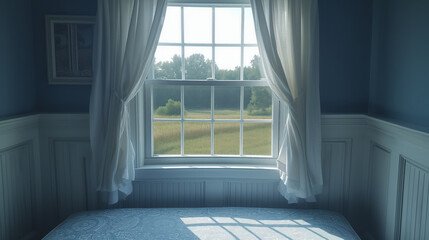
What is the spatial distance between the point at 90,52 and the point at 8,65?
0.57 m

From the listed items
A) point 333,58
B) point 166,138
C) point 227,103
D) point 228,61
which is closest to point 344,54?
point 333,58

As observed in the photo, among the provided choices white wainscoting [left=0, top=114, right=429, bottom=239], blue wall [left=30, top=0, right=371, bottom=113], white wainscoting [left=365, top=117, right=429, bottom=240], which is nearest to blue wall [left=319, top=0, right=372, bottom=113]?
blue wall [left=30, top=0, right=371, bottom=113]

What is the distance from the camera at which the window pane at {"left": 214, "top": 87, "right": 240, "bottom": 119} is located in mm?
2729

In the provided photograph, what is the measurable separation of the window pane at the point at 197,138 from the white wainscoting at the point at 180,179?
195 millimetres

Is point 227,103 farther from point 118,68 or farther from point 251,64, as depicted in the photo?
point 118,68

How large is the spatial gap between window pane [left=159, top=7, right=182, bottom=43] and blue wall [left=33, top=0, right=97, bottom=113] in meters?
0.56

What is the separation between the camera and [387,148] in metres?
2.21

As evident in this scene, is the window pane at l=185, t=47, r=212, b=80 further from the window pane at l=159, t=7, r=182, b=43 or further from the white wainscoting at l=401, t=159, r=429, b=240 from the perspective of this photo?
the white wainscoting at l=401, t=159, r=429, b=240

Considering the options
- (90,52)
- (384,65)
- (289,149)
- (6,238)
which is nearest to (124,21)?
(90,52)

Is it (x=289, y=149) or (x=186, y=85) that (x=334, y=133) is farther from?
(x=186, y=85)

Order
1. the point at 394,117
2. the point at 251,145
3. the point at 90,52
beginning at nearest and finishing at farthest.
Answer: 1. the point at 394,117
2. the point at 90,52
3. the point at 251,145

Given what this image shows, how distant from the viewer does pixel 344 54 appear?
8.27 ft

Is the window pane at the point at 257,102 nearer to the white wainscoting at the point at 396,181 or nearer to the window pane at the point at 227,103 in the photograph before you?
the window pane at the point at 227,103

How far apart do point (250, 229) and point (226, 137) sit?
116 cm
